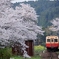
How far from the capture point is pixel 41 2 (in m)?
99.1

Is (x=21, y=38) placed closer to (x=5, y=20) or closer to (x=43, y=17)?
(x=5, y=20)

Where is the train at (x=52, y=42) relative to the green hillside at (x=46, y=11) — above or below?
below

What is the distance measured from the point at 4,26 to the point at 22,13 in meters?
13.5

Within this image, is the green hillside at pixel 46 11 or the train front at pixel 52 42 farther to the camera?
the green hillside at pixel 46 11

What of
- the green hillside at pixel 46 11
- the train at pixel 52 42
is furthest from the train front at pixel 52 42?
the green hillside at pixel 46 11

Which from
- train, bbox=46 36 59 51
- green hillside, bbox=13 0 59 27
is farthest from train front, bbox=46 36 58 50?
green hillside, bbox=13 0 59 27

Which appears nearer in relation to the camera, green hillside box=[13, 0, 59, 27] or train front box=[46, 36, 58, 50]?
train front box=[46, 36, 58, 50]

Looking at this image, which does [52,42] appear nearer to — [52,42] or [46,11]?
[52,42]

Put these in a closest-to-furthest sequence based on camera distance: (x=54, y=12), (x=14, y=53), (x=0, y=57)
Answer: (x=0, y=57) < (x=14, y=53) < (x=54, y=12)

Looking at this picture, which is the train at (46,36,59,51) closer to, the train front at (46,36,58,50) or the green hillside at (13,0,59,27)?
the train front at (46,36,58,50)

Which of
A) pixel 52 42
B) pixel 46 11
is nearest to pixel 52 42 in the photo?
pixel 52 42

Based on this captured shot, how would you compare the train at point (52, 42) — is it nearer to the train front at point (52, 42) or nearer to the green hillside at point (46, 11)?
the train front at point (52, 42)

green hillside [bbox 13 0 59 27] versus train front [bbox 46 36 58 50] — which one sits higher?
green hillside [bbox 13 0 59 27]

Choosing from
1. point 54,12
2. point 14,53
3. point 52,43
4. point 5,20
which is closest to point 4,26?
point 5,20
